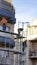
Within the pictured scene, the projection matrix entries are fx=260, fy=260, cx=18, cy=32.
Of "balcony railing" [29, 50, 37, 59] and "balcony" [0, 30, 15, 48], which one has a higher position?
"balcony" [0, 30, 15, 48]

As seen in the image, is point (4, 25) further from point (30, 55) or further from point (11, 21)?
point (30, 55)

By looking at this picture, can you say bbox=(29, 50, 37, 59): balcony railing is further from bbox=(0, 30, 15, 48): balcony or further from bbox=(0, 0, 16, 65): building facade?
bbox=(0, 30, 15, 48): balcony

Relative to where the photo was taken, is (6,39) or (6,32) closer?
(6,32)

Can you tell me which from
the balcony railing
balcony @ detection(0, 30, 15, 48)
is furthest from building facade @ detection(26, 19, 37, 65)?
balcony @ detection(0, 30, 15, 48)

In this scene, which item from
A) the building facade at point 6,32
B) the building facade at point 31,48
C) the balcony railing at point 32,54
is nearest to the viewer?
the building facade at point 6,32

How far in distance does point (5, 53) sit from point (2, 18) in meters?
2.88

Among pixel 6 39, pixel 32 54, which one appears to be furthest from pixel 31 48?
pixel 6 39

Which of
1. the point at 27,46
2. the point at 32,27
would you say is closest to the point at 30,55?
the point at 27,46

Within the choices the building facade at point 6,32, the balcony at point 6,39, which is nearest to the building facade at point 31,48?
the building facade at point 6,32

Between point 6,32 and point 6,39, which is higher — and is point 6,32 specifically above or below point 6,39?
above

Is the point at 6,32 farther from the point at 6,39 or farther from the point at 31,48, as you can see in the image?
the point at 31,48

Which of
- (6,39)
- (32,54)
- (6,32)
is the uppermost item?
(6,32)

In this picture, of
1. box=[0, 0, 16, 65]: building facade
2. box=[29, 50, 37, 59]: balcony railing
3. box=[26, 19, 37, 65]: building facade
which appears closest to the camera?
box=[0, 0, 16, 65]: building facade

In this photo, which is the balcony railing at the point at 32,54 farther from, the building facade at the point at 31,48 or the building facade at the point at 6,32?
the building facade at the point at 6,32
